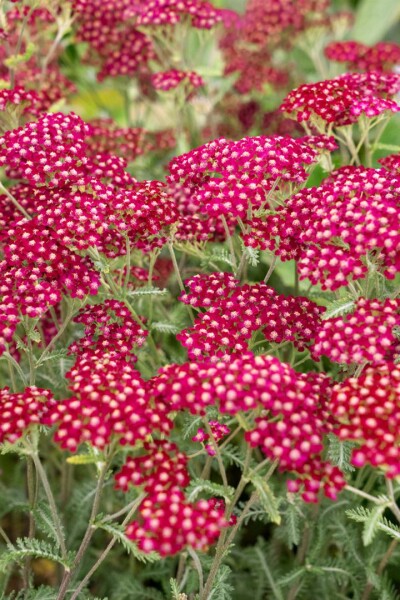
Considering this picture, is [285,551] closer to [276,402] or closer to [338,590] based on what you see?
[338,590]

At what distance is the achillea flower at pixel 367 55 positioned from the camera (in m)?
3.45

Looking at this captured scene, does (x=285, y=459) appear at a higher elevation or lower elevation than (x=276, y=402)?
lower

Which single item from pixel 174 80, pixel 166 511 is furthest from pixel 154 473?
pixel 174 80

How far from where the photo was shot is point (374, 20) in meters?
5.63

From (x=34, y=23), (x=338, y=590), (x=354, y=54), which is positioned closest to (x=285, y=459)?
(x=338, y=590)

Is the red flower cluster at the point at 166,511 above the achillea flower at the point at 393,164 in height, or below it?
below

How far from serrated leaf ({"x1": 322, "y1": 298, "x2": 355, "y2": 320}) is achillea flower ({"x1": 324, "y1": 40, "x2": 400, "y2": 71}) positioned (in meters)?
1.82

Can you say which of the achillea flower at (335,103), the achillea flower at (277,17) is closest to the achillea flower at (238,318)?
the achillea flower at (335,103)

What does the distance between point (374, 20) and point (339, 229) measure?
14.2 ft

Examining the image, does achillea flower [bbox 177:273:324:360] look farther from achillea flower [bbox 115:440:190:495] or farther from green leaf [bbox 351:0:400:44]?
green leaf [bbox 351:0:400:44]

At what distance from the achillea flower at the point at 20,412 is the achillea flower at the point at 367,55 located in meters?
2.47

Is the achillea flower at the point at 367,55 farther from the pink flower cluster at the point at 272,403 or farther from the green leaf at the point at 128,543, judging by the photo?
the green leaf at the point at 128,543

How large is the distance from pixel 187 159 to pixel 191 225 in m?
0.28

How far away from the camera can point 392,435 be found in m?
1.64
